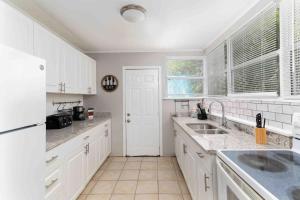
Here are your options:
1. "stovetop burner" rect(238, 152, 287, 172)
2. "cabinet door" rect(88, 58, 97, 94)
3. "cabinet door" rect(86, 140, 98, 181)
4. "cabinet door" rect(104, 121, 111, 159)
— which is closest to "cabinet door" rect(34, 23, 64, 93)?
"cabinet door" rect(86, 140, 98, 181)

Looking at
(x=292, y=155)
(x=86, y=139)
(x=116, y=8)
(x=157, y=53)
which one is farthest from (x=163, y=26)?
(x=292, y=155)

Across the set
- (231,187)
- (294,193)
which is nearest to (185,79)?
(231,187)

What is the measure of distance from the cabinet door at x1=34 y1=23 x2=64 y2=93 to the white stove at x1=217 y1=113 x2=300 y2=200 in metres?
2.08

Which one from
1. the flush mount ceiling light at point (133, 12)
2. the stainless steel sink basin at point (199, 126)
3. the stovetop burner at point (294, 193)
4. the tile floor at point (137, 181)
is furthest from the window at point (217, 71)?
the stovetop burner at point (294, 193)

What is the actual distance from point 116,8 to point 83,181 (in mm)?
2302

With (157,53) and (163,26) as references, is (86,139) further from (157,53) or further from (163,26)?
(157,53)

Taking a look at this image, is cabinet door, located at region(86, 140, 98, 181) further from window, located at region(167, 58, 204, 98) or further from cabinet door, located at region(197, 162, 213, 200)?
window, located at region(167, 58, 204, 98)

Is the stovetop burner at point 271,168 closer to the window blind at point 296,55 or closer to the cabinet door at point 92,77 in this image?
the window blind at point 296,55

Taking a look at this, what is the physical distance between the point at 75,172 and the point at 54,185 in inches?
19.0

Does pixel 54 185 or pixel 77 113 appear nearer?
pixel 54 185

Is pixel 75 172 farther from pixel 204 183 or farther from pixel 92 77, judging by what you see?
pixel 92 77

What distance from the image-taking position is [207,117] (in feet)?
11.4

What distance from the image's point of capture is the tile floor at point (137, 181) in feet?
7.98

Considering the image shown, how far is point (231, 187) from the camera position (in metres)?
1.11
